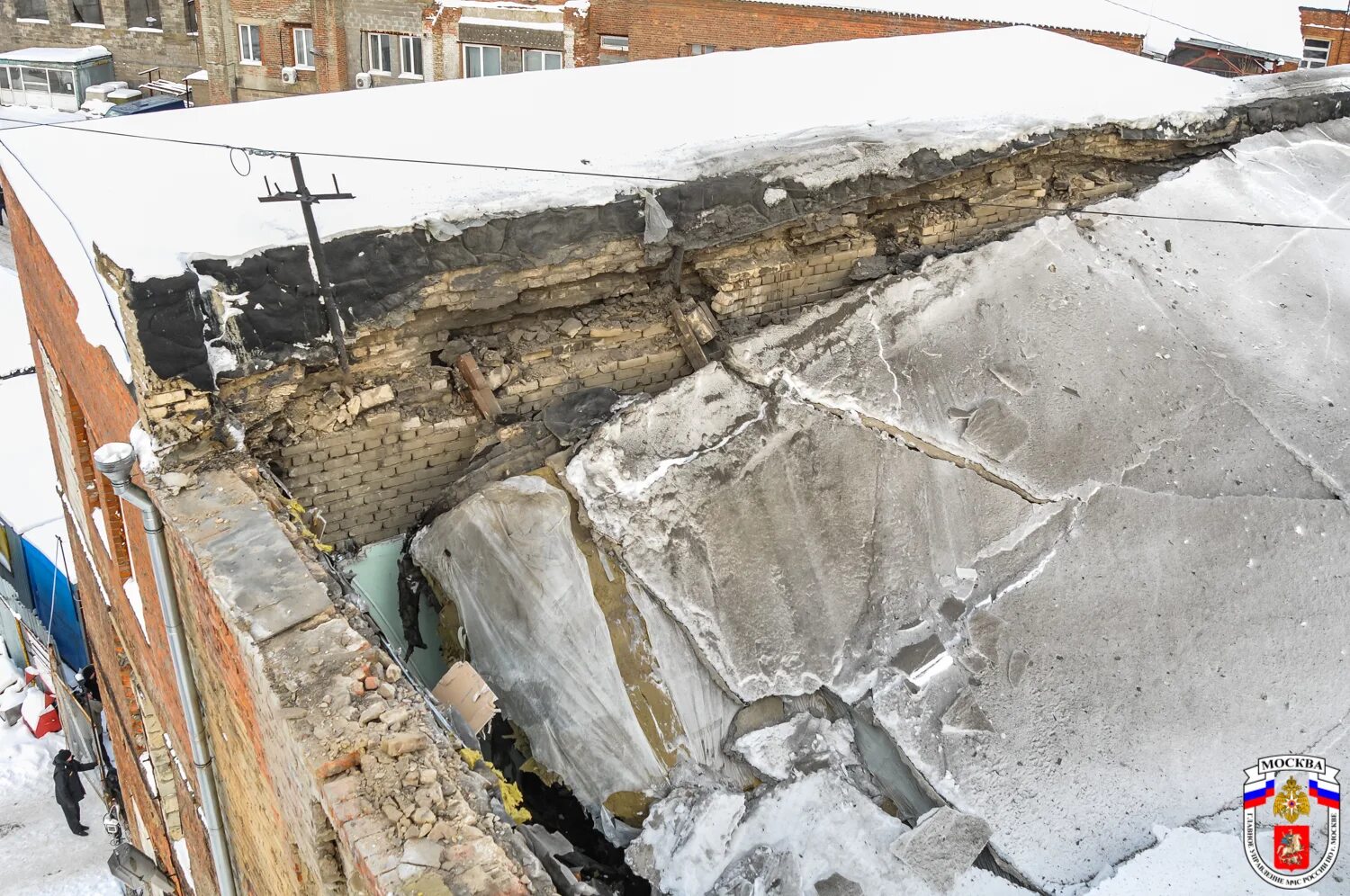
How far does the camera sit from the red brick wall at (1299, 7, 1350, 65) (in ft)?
53.4

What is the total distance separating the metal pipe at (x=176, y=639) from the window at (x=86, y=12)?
26.7m

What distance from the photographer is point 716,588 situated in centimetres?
459

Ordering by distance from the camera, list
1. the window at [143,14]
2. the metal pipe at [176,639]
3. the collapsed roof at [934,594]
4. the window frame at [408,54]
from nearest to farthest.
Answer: the metal pipe at [176,639]
the collapsed roof at [934,594]
the window frame at [408,54]
the window at [143,14]

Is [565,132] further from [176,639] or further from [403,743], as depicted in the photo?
[403,743]

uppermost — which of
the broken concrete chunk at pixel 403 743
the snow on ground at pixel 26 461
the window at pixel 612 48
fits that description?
the window at pixel 612 48

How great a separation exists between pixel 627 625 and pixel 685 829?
2.84 feet

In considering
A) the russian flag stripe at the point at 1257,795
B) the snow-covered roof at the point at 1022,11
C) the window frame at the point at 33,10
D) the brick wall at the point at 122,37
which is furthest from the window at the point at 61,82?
the russian flag stripe at the point at 1257,795

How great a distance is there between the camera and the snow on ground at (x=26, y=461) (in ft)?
32.2

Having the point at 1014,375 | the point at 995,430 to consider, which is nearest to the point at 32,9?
the point at 1014,375

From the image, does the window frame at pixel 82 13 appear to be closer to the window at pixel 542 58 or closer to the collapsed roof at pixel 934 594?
the window at pixel 542 58

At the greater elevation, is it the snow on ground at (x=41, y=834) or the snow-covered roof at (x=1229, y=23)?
the snow-covered roof at (x=1229, y=23)

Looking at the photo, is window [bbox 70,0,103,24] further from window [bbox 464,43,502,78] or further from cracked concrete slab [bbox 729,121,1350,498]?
cracked concrete slab [bbox 729,121,1350,498]

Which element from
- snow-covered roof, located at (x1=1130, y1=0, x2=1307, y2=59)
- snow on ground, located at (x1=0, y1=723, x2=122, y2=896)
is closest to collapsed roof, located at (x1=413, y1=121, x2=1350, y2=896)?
snow on ground, located at (x1=0, y1=723, x2=122, y2=896)

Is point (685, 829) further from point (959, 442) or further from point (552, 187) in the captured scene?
point (552, 187)
